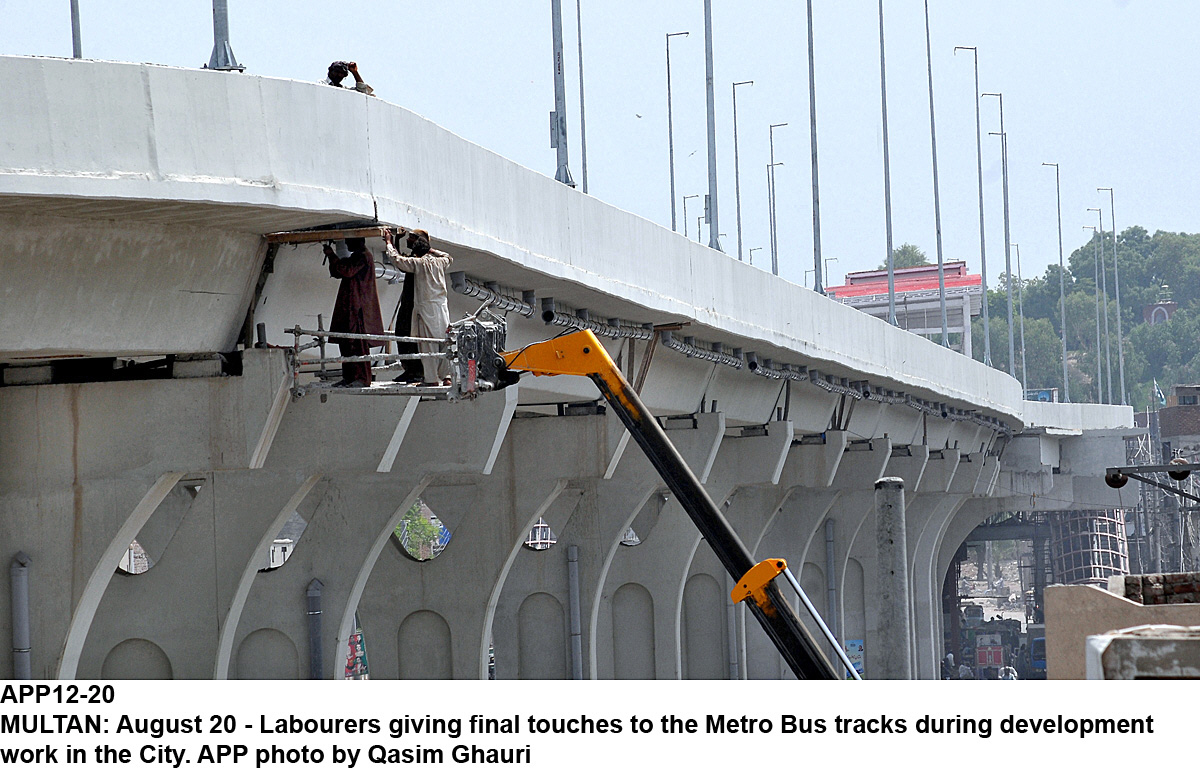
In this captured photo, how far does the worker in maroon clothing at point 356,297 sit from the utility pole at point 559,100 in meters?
6.00

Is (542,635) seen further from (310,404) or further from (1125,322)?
(1125,322)

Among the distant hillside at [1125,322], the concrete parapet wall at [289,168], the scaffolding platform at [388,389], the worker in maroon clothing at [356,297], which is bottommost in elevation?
the scaffolding platform at [388,389]

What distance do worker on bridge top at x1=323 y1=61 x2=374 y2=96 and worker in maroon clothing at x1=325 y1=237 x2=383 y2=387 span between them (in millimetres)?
1154

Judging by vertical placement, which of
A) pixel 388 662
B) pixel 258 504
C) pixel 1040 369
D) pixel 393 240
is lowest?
pixel 388 662

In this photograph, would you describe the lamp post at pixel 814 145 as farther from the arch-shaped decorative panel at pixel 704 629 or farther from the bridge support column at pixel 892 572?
the bridge support column at pixel 892 572

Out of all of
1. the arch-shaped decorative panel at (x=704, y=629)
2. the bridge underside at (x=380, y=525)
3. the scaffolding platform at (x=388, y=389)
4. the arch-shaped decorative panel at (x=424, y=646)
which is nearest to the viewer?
the scaffolding platform at (x=388, y=389)

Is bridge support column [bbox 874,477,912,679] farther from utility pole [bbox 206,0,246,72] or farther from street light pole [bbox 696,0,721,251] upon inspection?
street light pole [bbox 696,0,721,251]

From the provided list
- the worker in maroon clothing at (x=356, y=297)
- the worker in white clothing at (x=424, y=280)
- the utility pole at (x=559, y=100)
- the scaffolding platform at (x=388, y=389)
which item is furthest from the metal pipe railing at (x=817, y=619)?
the utility pole at (x=559, y=100)

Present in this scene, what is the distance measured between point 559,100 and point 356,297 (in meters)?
8.54

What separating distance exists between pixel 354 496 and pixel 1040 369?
15752 cm

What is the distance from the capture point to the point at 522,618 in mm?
27141

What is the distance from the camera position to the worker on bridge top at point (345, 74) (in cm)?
1212
